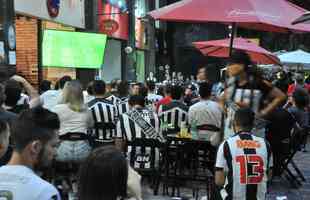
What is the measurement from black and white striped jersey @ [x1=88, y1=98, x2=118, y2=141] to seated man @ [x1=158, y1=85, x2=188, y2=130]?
111 cm

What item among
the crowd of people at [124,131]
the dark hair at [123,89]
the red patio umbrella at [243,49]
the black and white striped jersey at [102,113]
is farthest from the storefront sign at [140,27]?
the black and white striped jersey at [102,113]

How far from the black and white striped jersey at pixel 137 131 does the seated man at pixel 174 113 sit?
1535mm

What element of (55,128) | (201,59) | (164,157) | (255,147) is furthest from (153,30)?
(55,128)

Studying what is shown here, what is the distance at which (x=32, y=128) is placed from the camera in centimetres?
298

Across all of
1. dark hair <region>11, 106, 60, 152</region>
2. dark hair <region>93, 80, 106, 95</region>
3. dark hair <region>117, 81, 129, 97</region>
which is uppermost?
dark hair <region>11, 106, 60, 152</region>

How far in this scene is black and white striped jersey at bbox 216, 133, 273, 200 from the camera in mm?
5410

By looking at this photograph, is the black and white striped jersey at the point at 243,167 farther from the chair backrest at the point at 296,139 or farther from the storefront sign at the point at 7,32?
the storefront sign at the point at 7,32

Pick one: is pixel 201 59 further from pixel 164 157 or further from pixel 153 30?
pixel 164 157

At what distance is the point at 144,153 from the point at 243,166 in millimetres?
3543

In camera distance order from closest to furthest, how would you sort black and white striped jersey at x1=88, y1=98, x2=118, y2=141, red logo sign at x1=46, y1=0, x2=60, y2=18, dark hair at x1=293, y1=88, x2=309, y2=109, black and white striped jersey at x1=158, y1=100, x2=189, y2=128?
black and white striped jersey at x1=88, y1=98, x2=118, y2=141
black and white striped jersey at x1=158, y1=100, x2=189, y2=128
dark hair at x1=293, y1=88, x2=309, y2=109
red logo sign at x1=46, y1=0, x2=60, y2=18

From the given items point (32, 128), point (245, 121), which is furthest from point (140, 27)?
point (32, 128)

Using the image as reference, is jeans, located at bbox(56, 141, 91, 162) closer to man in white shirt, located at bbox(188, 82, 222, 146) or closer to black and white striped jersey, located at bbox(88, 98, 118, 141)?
black and white striped jersey, located at bbox(88, 98, 118, 141)

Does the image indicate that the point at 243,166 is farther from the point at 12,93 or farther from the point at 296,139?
the point at 296,139

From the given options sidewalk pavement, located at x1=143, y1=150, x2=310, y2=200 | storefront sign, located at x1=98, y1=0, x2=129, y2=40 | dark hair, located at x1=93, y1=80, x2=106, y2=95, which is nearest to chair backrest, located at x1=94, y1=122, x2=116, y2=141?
dark hair, located at x1=93, y1=80, x2=106, y2=95
